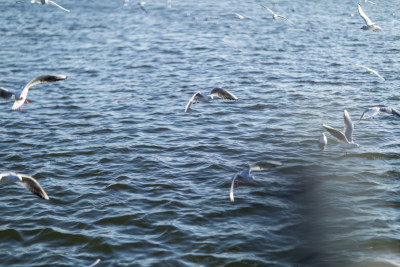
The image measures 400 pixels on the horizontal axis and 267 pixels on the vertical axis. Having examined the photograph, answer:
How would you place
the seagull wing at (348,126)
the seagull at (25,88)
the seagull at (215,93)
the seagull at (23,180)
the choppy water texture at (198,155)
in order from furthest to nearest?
the seagull at (215,93)
the seagull wing at (348,126)
the seagull at (25,88)
the seagull at (23,180)
the choppy water texture at (198,155)

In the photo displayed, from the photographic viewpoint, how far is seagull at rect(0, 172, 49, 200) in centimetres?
1123

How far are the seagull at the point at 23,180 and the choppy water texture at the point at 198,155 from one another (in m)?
0.72

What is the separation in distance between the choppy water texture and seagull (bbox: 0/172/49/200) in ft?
2.38

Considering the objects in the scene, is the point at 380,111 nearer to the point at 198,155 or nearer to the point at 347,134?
the point at 347,134

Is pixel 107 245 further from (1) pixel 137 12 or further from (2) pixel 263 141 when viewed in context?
(1) pixel 137 12

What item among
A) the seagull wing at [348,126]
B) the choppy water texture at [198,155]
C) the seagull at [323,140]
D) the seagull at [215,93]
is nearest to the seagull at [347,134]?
the seagull wing at [348,126]

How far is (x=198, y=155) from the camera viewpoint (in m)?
15.5

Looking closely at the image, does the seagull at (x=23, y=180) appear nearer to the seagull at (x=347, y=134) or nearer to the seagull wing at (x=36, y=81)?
the seagull wing at (x=36, y=81)

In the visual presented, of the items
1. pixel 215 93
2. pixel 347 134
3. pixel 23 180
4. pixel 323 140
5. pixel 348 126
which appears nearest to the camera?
pixel 23 180

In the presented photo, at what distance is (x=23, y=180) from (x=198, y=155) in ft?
18.9

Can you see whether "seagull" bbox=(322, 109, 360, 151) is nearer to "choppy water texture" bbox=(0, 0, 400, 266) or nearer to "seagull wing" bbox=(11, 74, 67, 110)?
"choppy water texture" bbox=(0, 0, 400, 266)

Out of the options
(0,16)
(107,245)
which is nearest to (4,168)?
(107,245)

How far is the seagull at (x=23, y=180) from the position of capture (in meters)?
11.2

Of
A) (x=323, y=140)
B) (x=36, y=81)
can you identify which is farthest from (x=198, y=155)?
(x=36, y=81)
